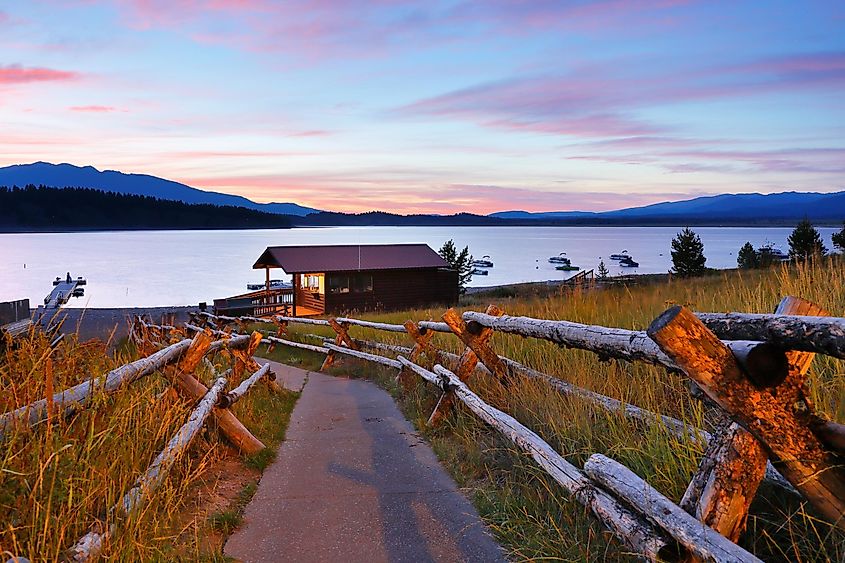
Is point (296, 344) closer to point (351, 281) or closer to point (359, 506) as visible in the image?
point (359, 506)

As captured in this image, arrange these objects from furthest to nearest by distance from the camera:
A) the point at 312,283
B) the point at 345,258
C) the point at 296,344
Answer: the point at 312,283, the point at 345,258, the point at 296,344

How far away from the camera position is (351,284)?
115 ft

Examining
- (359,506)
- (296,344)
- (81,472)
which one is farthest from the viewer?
(296,344)

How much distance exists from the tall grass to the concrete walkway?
562 millimetres

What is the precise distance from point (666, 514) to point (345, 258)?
33.6m

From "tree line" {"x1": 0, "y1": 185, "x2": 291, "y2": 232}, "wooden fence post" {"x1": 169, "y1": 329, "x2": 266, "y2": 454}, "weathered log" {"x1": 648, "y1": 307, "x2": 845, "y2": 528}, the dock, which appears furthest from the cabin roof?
"tree line" {"x1": 0, "y1": 185, "x2": 291, "y2": 232}

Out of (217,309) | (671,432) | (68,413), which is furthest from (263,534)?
(217,309)

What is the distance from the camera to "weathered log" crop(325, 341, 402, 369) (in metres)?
10.4

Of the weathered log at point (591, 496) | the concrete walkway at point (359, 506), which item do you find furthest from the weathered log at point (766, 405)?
the concrete walkway at point (359, 506)

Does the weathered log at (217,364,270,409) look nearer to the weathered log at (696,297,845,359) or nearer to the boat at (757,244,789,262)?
the weathered log at (696,297,845,359)

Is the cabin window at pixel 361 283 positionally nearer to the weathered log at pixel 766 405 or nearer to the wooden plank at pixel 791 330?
the wooden plank at pixel 791 330

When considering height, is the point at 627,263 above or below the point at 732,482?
below

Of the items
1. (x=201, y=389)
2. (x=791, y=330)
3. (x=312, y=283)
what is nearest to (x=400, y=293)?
(x=312, y=283)

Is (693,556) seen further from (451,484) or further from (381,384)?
(381,384)
